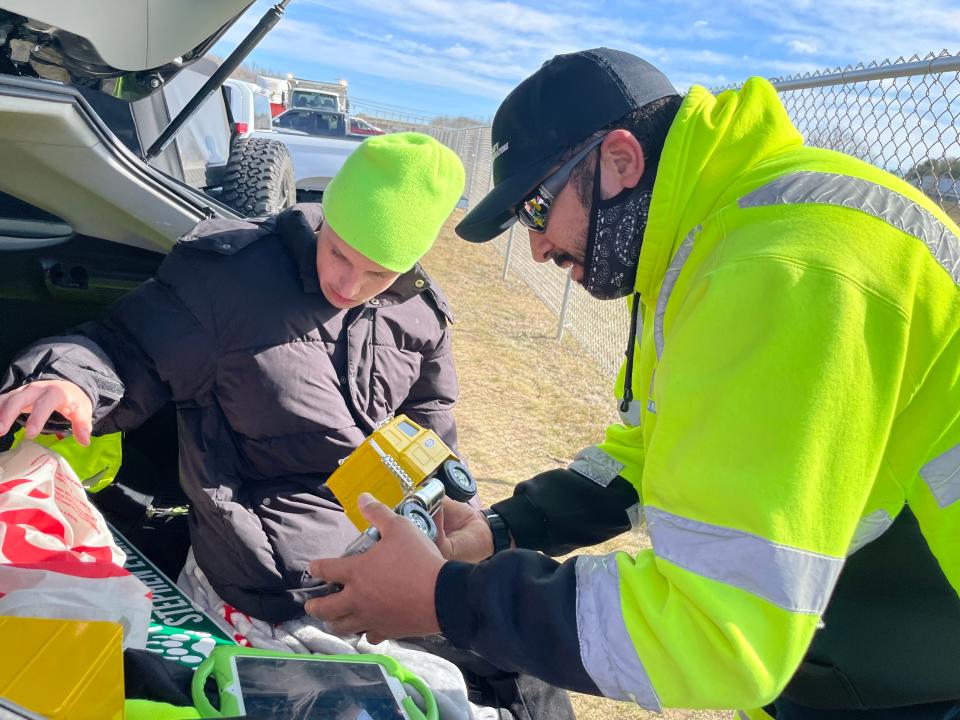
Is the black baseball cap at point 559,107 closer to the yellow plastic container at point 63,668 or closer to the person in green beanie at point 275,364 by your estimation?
the person in green beanie at point 275,364

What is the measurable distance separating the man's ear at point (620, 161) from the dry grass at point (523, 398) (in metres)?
2.15

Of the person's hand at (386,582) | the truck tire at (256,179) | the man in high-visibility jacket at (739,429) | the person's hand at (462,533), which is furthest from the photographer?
the truck tire at (256,179)

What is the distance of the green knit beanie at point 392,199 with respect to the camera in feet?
6.97

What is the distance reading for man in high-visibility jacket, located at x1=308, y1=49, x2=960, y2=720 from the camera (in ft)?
3.35

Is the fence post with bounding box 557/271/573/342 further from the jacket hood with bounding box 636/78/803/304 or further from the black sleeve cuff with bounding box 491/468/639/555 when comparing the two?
the jacket hood with bounding box 636/78/803/304

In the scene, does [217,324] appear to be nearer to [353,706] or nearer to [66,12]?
[66,12]

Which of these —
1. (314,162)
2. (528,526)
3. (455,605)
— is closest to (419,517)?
(455,605)

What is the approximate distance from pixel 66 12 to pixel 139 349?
0.79 meters

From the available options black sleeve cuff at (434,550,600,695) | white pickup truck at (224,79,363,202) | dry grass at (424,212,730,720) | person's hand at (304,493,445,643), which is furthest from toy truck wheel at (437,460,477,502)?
white pickup truck at (224,79,363,202)

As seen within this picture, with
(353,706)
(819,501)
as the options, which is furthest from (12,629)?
(819,501)

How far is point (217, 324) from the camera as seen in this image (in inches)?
85.1

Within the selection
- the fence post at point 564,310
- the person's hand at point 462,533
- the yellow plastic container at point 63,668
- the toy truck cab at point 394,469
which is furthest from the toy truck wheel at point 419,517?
the fence post at point 564,310

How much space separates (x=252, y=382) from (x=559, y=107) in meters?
1.14

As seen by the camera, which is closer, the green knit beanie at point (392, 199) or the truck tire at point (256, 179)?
the green knit beanie at point (392, 199)
